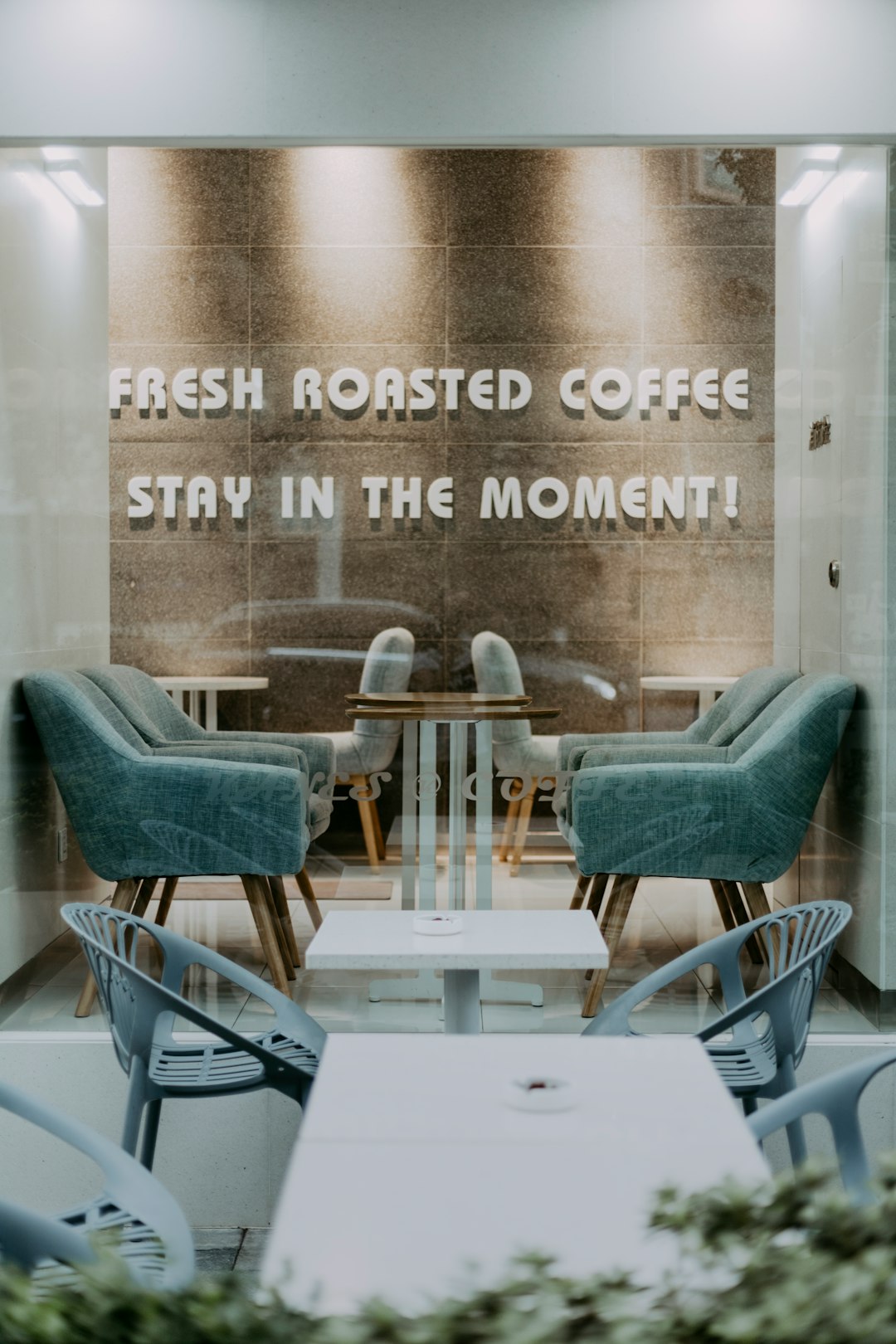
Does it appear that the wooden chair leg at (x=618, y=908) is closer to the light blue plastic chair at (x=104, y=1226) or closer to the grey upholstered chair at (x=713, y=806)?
the grey upholstered chair at (x=713, y=806)

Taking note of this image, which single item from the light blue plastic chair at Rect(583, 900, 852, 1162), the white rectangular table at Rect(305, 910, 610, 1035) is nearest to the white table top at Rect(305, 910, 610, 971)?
the white rectangular table at Rect(305, 910, 610, 1035)

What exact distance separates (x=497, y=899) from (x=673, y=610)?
1.02m

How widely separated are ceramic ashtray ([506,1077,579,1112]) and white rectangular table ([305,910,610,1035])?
726 millimetres

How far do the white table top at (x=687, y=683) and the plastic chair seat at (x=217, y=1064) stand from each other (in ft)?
5.00

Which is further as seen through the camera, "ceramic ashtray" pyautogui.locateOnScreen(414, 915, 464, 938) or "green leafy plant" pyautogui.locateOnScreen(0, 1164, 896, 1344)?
"ceramic ashtray" pyautogui.locateOnScreen(414, 915, 464, 938)

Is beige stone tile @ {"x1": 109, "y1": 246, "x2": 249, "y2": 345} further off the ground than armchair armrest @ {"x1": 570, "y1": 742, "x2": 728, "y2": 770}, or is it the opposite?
beige stone tile @ {"x1": 109, "y1": 246, "x2": 249, "y2": 345}

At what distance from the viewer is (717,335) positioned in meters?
3.88

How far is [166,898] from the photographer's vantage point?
391cm

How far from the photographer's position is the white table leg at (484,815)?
154 inches

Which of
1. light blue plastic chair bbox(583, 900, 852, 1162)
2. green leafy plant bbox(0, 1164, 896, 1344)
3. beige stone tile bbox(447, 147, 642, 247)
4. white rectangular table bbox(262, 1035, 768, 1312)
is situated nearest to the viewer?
green leafy plant bbox(0, 1164, 896, 1344)

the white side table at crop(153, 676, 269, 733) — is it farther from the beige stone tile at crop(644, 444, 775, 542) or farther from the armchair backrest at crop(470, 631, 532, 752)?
the beige stone tile at crop(644, 444, 775, 542)

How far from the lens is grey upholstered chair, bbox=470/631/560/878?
12.8ft

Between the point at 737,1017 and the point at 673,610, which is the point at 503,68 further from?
the point at 737,1017

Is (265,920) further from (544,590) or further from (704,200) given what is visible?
(704,200)
